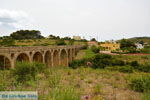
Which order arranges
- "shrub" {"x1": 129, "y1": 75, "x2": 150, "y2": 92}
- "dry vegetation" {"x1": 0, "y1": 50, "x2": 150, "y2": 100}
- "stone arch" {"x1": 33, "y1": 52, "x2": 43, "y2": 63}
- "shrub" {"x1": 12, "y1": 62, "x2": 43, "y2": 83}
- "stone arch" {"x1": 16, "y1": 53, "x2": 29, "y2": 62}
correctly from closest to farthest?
"dry vegetation" {"x1": 0, "y1": 50, "x2": 150, "y2": 100} → "shrub" {"x1": 129, "y1": 75, "x2": 150, "y2": 92} → "shrub" {"x1": 12, "y1": 62, "x2": 43, "y2": 83} → "stone arch" {"x1": 16, "y1": 53, "x2": 29, "y2": 62} → "stone arch" {"x1": 33, "y1": 52, "x2": 43, "y2": 63}

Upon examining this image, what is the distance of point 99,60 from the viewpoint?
66.1ft

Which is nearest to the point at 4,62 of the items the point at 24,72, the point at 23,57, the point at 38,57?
the point at 23,57

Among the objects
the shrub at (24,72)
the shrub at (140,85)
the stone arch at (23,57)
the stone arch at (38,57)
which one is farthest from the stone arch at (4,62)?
the shrub at (140,85)

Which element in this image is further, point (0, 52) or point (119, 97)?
point (0, 52)

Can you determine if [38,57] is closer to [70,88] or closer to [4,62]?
[4,62]

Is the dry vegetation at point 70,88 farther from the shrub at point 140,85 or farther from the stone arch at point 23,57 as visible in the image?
the stone arch at point 23,57

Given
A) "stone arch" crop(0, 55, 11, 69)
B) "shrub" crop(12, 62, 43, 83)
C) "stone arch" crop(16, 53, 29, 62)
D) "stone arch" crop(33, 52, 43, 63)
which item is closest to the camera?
"shrub" crop(12, 62, 43, 83)

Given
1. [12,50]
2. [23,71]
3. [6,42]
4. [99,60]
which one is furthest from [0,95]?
[6,42]

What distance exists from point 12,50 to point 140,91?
11.9 m

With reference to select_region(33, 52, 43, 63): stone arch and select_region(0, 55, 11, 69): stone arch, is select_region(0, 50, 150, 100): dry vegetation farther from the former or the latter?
select_region(33, 52, 43, 63): stone arch

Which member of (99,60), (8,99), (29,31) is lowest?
(99,60)

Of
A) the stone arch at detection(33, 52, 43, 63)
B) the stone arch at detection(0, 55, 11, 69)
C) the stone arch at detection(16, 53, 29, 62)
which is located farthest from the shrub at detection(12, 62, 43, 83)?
the stone arch at detection(33, 52, 43, 63)

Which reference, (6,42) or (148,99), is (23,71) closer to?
(148,99)

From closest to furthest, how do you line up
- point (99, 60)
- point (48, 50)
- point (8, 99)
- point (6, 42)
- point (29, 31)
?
point (8, 99) < point (99, 60) < point (48, 50) < point (6, 42) < point (29, 31)
